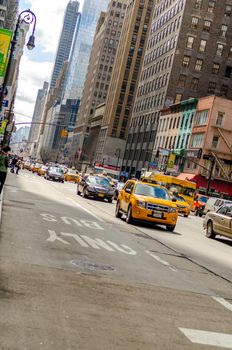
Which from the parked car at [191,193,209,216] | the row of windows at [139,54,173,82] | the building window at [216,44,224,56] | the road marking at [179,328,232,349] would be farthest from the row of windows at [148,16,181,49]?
the road marking at [179,328,232,349]

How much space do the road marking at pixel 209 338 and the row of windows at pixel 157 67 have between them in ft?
280

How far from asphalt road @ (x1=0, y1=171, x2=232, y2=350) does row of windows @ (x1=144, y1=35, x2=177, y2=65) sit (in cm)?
8039

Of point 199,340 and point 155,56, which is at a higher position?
point 155,56

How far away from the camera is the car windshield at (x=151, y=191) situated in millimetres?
20719

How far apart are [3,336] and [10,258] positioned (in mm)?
3987

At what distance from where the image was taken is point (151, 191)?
20953 millimetres

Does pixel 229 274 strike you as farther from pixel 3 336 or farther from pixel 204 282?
pixel 3 336

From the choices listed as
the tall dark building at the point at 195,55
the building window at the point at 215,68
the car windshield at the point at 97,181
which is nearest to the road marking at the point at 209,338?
the car windshield at the point at 97,181

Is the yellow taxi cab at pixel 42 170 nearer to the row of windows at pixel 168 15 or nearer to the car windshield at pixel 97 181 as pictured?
the row of windows at pixel 168 15

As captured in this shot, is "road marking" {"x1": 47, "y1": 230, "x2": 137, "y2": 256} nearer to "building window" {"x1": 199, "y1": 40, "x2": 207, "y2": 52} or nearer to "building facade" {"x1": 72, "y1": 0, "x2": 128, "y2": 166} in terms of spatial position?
"building window" {"x1": 199, "y1": 40, "x2": 207, "y2": 52}

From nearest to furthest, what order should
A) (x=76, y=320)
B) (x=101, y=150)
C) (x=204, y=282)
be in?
1. (x=76, y=320)
2. (x=204, y=282)
3. (x=101, y=150)

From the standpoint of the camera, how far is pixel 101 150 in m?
141

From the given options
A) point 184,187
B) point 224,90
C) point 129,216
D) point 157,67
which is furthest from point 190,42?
point 129,216

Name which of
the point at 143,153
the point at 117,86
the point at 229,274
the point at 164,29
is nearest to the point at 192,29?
the point at 164,29
